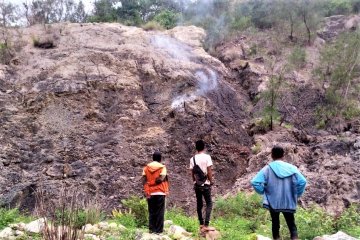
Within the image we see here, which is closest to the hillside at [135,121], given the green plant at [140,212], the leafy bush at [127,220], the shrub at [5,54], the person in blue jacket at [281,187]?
the shrub at [5,54]

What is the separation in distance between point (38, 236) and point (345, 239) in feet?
12.3

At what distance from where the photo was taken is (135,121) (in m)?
12.8

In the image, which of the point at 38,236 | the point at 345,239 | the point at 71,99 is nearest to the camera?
the point at 345,239

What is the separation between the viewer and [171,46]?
1700 cm

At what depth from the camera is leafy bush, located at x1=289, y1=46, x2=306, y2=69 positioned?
658 inches

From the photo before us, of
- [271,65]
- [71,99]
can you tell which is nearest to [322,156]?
[271,65]

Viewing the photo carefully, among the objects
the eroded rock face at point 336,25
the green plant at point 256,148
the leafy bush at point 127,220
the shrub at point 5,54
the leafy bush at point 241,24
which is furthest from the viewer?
the leafy bush at point 241,24

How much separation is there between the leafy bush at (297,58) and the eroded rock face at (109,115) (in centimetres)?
246

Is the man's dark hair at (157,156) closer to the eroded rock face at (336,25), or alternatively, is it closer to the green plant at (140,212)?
the green plant at (140,212)

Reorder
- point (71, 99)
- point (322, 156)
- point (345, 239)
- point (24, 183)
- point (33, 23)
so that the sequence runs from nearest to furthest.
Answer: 1. point (345, 239)
2. point (24, 183)
3. point (322, 156)
4. point (71, 99)
5. point (33, 23)

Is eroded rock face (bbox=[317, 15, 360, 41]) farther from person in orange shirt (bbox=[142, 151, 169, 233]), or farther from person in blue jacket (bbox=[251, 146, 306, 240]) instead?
person in blue jacket (bbox=[251, 146, 306, 240])

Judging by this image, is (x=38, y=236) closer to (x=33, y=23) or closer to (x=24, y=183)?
(x=24, y=183)

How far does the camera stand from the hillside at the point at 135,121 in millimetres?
10719

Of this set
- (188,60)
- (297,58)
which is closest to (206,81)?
(188,60)
